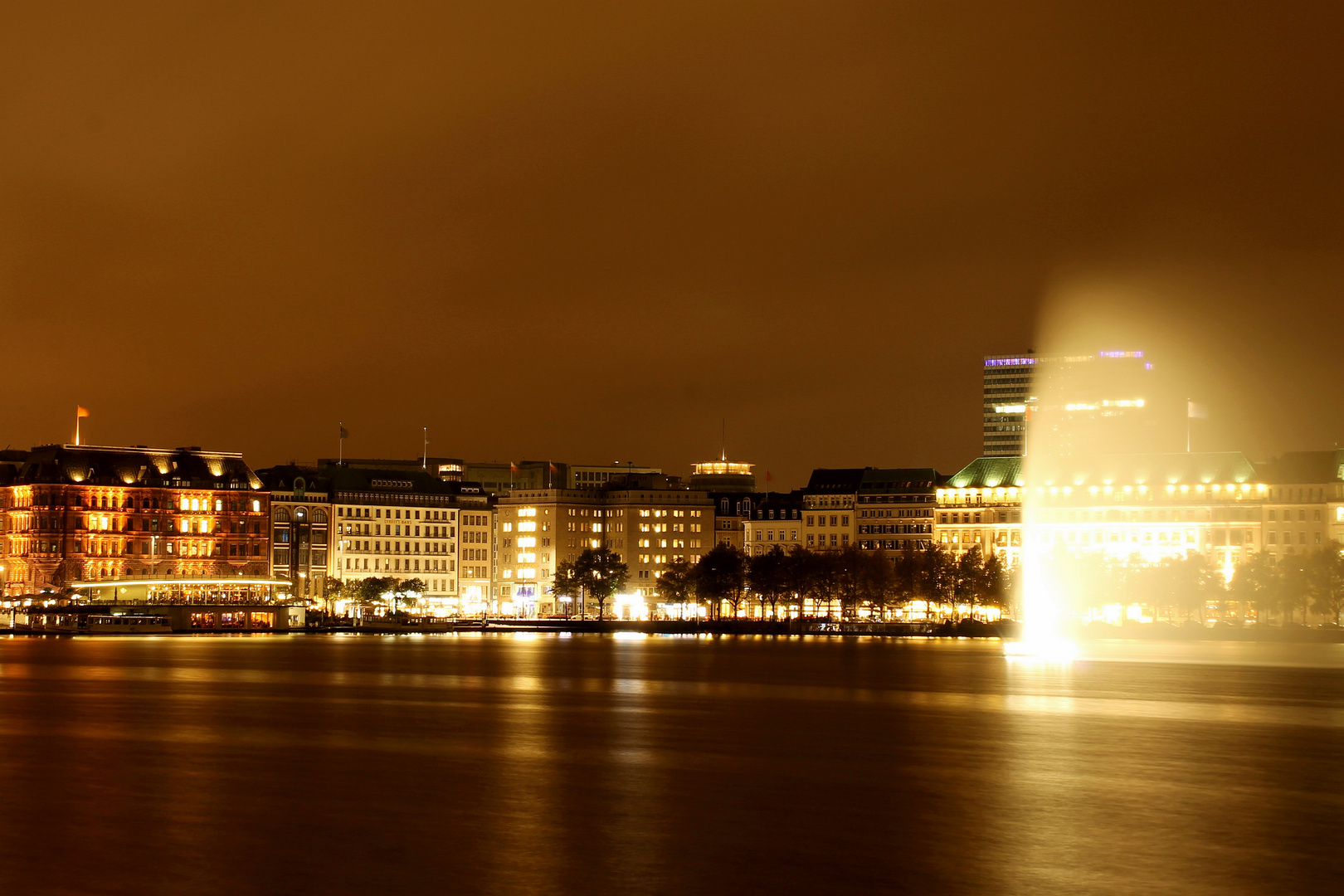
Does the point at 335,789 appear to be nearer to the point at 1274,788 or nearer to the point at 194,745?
the point at 194,745

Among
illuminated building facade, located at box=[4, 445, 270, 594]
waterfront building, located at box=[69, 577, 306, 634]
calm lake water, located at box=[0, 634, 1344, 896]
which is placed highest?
illuminated building facade, located at box=[4, 445, 270, 594]

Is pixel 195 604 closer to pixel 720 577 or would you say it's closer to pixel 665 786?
pixel 720 577

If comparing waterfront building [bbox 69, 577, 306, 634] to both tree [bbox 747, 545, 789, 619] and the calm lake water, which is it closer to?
tree [bbox 747, 545, 789, 619]

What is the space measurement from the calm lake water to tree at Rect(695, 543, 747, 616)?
104854 mm

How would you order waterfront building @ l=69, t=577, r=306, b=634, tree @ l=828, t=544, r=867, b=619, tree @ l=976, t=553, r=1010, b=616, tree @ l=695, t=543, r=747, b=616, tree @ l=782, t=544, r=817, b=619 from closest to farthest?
waterfront building @ l=69, t=577, r=306, b=634, tree @ l=976, t=553, r=1010, b=616, tree @ l=828, t=544, r=867, b=619, tree @ l=782, t=544, r=817, b=619, tree @ l=695, t=543, r=747, b=616

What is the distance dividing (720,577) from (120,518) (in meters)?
64.5

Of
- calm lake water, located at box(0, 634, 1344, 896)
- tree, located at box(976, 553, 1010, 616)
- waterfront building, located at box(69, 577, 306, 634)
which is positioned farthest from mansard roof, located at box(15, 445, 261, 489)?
calm lake water, located at box(0, 634, 1344, 896)

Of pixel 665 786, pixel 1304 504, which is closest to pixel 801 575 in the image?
pixel 1304 504

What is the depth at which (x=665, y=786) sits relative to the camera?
148 ft

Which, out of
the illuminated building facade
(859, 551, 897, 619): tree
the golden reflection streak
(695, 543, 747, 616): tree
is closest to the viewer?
the golden reflection streak

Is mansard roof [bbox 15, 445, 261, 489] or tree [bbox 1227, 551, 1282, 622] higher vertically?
mansard roof [bbox 15, 445, 261, 489]

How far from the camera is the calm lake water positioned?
33.4 metres

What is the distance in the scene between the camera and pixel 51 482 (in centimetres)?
18288

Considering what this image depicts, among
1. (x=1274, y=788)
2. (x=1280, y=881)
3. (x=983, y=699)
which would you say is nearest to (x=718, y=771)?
(x=1274, y=788)
